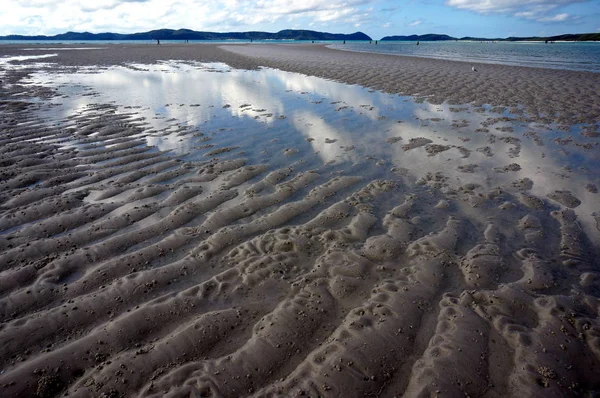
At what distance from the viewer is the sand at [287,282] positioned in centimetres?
309

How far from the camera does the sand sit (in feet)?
10.1

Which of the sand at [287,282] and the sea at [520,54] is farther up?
the sea at [520,54]

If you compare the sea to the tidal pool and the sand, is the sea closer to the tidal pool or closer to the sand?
the tidal pool

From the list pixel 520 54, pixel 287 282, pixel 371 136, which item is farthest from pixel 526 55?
pixel 287 282

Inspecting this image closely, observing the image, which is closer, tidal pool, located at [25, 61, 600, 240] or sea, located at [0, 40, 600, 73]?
tidal pool, located at [25, 61, 600, 240]

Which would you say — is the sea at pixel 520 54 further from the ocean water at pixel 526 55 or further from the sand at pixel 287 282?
the sand at pixel 287 282

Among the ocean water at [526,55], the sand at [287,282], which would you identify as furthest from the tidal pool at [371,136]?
the ocean water at [526,55]

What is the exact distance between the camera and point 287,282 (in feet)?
14.1

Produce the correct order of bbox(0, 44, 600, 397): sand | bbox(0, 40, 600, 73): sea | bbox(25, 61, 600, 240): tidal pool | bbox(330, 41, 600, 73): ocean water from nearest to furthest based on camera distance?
bbox(0, 44, 600, 397): sand
bbox(25, 61, 600, 240): tidal pool
bbox(330, 41, 600, 73): ocean water
bbox(0, 40, 600, 73): sea

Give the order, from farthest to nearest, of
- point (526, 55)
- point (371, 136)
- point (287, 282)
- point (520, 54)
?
point (520, 54)
point (526, 55)
point (371, 136)
point (287, 282)

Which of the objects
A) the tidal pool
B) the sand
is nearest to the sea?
the tidal pool

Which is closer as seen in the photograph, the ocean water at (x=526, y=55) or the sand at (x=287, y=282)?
the sand at (x=287, y=282)

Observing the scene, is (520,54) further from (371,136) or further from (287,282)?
(287,282)

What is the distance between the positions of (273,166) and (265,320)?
15.3 feet
